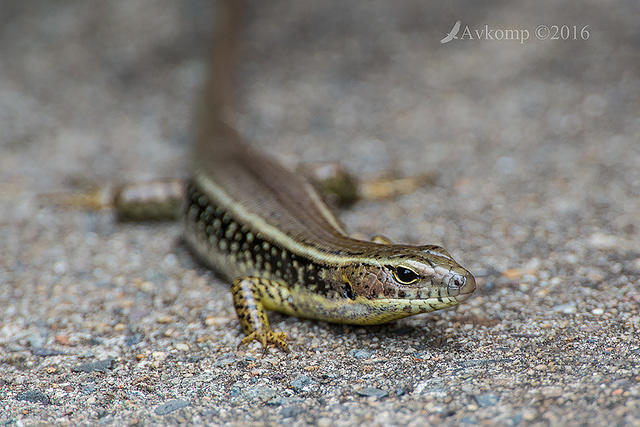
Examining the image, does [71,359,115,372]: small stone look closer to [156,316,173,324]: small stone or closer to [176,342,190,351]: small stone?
[176,342,190,351]: small stone

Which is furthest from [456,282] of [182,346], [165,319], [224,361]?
[165,319]

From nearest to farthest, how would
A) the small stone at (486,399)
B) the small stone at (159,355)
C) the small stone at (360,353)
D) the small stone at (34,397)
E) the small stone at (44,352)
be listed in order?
the small stone at (486,399)
the small stone at (34,397)
the small stone at (360,353)
the small stone at (159,355)
the small stone at (44,352)

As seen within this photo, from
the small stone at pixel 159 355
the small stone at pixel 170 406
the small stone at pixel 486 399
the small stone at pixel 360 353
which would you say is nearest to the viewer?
the small stone at pixel 486 399

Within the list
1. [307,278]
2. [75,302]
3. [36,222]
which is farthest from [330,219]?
[36,222]

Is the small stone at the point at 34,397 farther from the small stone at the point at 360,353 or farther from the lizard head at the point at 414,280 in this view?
the lizard head at the point at 414,280

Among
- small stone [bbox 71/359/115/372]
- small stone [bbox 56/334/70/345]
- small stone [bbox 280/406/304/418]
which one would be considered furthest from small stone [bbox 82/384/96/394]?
small stone [bbox 280/406/304/418]

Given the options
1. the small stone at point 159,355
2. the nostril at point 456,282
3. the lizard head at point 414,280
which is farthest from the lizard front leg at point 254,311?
the nostril at point 456,282
